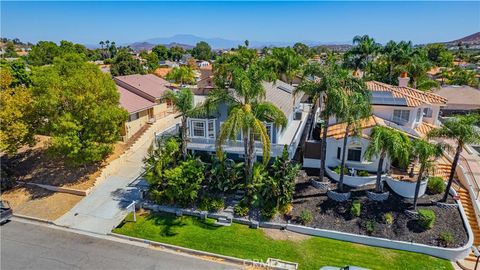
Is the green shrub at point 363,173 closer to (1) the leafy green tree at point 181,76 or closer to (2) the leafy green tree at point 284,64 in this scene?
(2) the leafy green tree at point 284,64

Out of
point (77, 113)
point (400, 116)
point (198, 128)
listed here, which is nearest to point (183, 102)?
point (198, 128)

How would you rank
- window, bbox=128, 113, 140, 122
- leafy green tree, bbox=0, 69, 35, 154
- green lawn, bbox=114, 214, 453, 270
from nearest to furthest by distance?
green lawn, bbox=114, 214, 453, 270 < leafy green tree, bbox=0, 69, 35, 154 < window, bbox=128, 113, 140, 122

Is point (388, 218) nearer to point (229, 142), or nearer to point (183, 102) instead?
point (229, 142)

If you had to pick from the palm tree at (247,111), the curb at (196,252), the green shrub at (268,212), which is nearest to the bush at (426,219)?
the green shrub at (268,212)

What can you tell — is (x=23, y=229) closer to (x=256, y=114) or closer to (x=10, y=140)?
(x=10, y=140)

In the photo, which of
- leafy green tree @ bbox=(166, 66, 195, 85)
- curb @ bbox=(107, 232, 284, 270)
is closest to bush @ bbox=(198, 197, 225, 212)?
curb @ bbox=(107, 232, 284, 270)

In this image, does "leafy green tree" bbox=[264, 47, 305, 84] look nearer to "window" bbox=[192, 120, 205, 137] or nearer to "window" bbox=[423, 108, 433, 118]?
"window" bbox=[423, 108, 433, 118]
